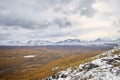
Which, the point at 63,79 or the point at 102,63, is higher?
the point at 102,63

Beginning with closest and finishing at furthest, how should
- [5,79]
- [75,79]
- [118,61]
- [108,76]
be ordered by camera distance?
[108,76] → [75,79] → [118,61] → [5,79]

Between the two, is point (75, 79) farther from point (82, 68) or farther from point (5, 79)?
point (5, 79)

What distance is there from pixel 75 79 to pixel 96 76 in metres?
9.96

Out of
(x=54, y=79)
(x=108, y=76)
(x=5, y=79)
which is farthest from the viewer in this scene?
(x=5, y=79)

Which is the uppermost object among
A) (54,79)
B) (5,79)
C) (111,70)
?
(111,70)

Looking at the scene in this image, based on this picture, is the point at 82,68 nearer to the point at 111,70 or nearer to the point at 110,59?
the point at 110,59

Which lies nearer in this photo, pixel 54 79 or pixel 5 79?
pixel 54 79

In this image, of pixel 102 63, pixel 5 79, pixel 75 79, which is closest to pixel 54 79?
pixel 75 79

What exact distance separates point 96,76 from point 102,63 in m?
13.6

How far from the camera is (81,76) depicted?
215ft

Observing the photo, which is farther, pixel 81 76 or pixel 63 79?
pixel 63 79

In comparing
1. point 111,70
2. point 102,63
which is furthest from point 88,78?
point 102,63

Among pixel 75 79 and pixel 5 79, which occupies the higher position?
pixel 75 79

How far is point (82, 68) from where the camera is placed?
7350 centimetres
